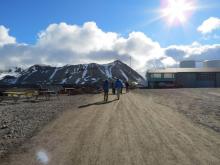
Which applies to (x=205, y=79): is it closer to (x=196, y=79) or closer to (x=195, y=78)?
(x=196, y=79)

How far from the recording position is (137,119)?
16.8 metres

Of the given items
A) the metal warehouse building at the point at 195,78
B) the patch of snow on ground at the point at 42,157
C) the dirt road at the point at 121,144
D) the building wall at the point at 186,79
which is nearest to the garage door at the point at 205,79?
the metal warehouse building at the point at 195,78

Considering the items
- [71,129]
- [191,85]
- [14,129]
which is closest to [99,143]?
[71,129]

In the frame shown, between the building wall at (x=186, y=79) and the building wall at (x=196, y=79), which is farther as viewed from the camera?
the building wall at (x=186, y=79)

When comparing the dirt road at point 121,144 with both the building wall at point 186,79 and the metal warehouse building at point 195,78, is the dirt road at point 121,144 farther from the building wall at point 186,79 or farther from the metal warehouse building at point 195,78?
the building wall at point 186,79

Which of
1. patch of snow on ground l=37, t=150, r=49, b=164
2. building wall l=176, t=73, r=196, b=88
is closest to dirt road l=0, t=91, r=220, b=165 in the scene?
patch of snow on ground l=37, t=150, r=49, b=164

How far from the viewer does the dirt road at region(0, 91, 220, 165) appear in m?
9.55

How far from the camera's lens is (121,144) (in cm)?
1132

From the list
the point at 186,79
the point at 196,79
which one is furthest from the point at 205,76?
the point at 186,79

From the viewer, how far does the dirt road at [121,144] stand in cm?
955

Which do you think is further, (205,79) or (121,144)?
(205,79)

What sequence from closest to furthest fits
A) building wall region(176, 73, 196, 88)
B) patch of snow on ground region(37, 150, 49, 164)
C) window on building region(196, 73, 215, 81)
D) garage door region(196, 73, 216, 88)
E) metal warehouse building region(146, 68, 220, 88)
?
1. patch of snow on ground region(37, 150, 49, 164)
2. metal warehouse building region(146, 68, 220, 88)
3. garage door region(196, 73, 216, 88)
4. building wall region(176, 73, 196, 88)
5. window on building region(196, 73, 215, 81)

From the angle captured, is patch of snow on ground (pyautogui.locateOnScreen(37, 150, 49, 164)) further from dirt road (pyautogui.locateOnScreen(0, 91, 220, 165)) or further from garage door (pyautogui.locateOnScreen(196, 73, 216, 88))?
garage door (pyautogui.locateOnScreen(196, 73, 216, 88))

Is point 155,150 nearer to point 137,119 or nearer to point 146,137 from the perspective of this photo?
point 146,137
